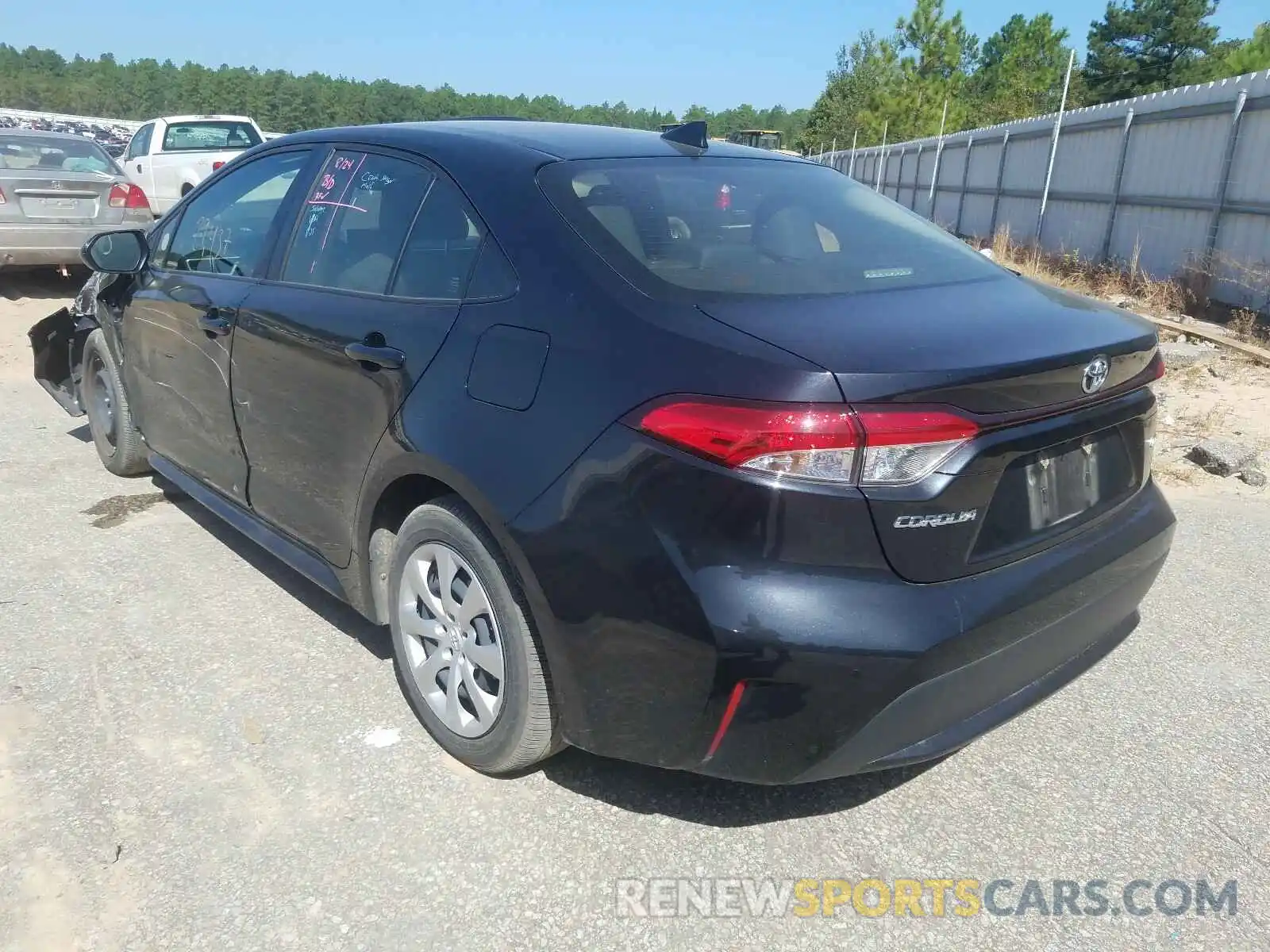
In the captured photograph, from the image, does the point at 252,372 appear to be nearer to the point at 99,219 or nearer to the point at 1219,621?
the point at 1219,621

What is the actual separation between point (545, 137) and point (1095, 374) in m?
1.70

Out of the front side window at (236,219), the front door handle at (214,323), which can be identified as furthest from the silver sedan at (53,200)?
the front door handle at (214,323)

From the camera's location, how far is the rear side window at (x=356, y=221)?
2.86 metres

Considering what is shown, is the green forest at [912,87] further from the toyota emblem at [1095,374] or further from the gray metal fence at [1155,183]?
the toyota emblem at [1095,374]

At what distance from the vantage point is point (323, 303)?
297 cm

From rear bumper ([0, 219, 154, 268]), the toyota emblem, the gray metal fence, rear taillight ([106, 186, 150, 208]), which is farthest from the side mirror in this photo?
the gray metal fence

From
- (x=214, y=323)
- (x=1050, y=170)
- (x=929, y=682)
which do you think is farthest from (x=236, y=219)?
(x=1050, y=170)

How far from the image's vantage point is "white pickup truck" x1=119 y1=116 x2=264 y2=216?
1488 centimetres

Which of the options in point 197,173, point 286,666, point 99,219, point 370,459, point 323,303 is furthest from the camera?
point 197,173

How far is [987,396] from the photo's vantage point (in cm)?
202

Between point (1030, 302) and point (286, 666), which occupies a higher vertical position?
point (1030, 302)

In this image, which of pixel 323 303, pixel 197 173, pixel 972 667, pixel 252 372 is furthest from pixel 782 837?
pixel 197 173

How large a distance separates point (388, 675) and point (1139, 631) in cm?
266

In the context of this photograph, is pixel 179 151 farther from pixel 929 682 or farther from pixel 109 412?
pixel 929 682
